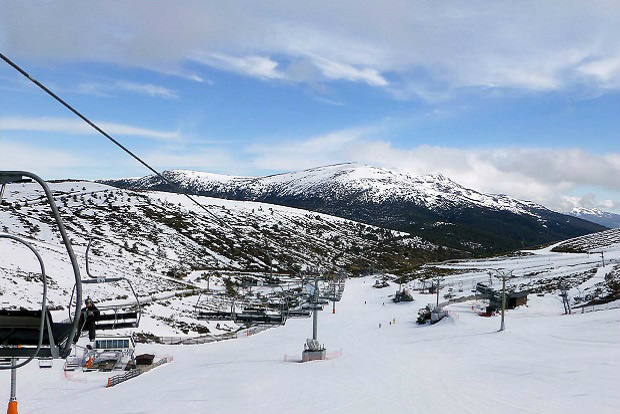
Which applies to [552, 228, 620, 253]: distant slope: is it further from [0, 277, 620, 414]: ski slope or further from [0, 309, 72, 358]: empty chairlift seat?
[0, 309, 72, 358]: empty chairlift seat

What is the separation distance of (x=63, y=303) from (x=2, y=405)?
22.2 meters

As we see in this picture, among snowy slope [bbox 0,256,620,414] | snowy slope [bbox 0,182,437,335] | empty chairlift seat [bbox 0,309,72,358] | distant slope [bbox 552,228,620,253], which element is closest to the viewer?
empty chairlift seat [bbox 0,309,72,358]

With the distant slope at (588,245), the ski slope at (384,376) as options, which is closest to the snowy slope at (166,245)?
the ski slope at (384,376)

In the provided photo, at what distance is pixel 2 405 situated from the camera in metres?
20.4

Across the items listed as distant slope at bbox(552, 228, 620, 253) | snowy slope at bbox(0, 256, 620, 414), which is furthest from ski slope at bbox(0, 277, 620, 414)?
distant slope at bbox(552, 228, 620, 253)

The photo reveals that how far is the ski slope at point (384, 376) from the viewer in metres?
17.0

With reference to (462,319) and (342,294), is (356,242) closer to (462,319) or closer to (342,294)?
(342,294)

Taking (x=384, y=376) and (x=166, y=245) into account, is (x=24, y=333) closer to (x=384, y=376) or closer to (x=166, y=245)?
(x=384, y=376)

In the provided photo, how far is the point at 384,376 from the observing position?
22.4 meters

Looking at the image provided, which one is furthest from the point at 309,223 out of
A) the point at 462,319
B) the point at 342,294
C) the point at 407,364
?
the point at 407,364

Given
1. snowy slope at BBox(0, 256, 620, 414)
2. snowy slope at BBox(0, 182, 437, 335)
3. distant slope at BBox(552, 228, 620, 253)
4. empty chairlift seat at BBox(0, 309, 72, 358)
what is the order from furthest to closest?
1. distant slope at BBox(552, 228, 620, 253)
2. snowy slope at BBox(0, 182, 437, 335)
3. snowy slope at BBox(0, 256, 620, 414)
4. empty chairlift seat at BBox(0, 309, 72, 358)

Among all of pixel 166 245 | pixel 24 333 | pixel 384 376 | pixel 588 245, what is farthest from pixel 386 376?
pixel 588 245

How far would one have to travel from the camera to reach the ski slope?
17.0 m

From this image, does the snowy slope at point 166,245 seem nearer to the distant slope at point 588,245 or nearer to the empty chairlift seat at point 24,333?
the empty chairlift seat at point 24,333
